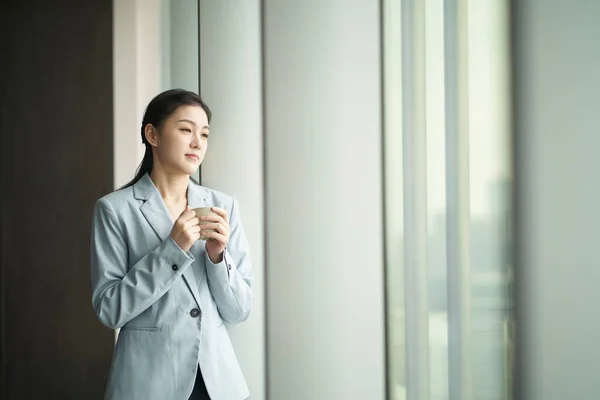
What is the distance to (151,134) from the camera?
4.20ft

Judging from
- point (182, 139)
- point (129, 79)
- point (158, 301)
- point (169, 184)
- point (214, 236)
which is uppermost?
point (129, 79)

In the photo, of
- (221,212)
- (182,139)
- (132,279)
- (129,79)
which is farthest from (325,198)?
(129,79)

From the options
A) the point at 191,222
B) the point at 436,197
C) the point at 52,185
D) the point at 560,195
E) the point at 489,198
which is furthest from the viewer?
the point at 52,185

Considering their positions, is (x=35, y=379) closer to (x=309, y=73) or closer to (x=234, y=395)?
(x=234, y=395)

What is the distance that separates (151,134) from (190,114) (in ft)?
0.37

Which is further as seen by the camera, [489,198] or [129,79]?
[129,79]

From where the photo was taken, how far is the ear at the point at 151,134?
1.28 metres

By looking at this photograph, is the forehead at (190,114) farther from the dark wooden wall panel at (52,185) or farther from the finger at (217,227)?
the dark wooden wall panel at (52,185)

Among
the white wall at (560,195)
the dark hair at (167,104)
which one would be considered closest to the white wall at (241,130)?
the dark hair at (167,104)

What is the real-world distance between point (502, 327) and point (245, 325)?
0.70 m

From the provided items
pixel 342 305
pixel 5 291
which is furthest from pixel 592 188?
pixel 5 291

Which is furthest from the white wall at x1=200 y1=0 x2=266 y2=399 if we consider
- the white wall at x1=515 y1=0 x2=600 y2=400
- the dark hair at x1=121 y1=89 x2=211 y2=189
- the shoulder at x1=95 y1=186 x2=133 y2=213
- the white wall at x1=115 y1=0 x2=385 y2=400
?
the white wall at x1=515 y1=0 x2=600 y2=400

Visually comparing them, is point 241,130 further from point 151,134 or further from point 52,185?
point 52,185

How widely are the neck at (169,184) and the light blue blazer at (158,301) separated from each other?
23mm
